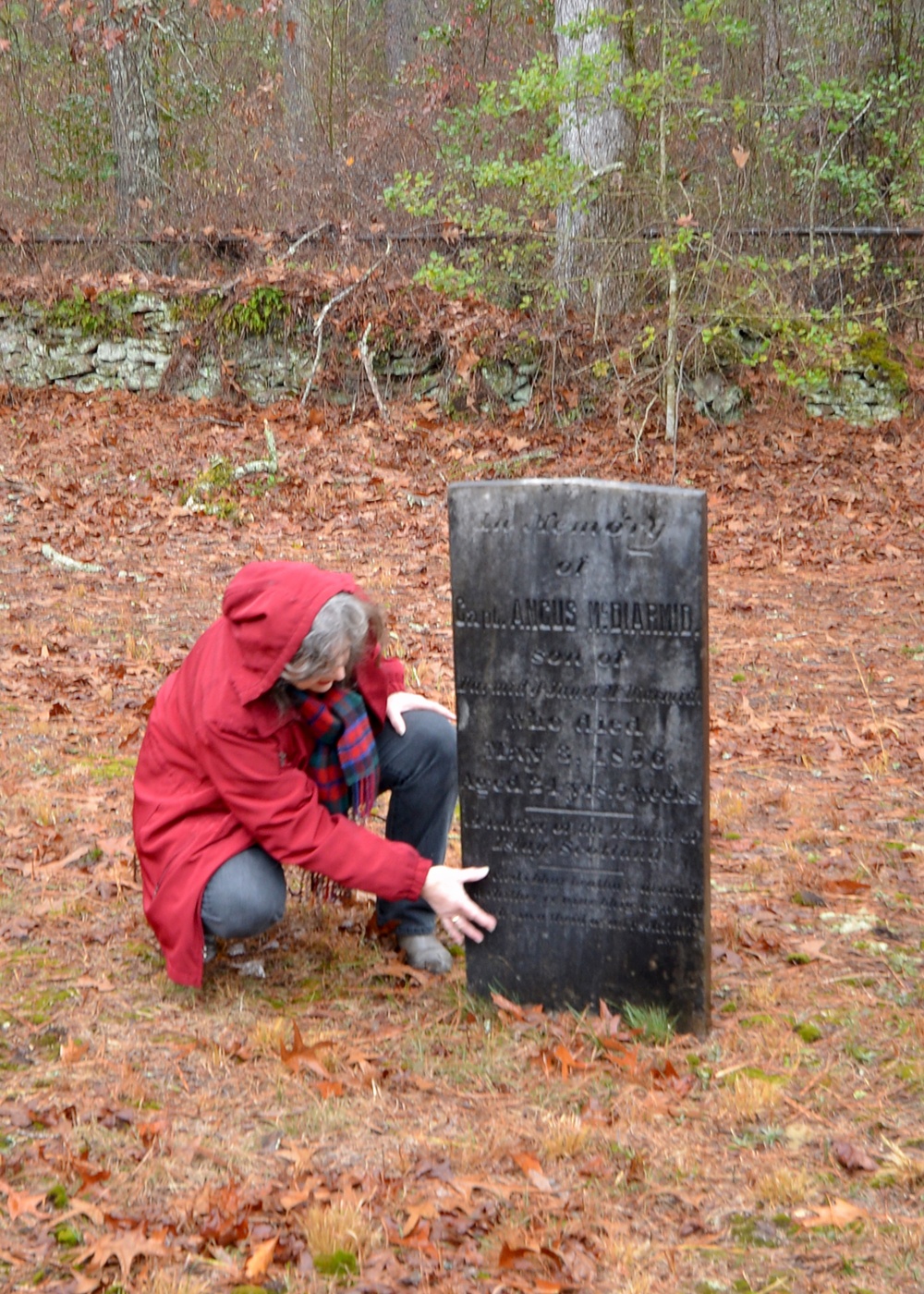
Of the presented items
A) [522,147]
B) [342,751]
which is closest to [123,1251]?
[342,751]

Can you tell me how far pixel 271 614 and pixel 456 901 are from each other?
3.16ft

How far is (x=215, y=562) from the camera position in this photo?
9.06m

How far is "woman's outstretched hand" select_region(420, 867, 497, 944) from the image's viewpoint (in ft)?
11.7

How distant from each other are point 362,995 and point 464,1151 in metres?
0.91

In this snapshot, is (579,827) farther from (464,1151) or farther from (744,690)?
(744,690)

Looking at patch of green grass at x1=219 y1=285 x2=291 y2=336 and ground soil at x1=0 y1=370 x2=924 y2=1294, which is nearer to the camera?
ground soil at x1=0 y1=370 x2=924 y2=1294

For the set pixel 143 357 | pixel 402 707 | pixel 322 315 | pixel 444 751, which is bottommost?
pixel 444 751

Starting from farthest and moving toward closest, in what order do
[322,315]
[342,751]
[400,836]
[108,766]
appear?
[322,315], [108,766], [400,836], [342,751]

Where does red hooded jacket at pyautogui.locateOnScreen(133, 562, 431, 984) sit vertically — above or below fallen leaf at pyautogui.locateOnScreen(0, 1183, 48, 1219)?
above

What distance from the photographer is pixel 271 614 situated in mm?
3363

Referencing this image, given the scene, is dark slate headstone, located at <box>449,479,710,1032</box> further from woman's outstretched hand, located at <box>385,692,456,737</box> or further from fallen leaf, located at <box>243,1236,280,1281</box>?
fallen leaf, located at <box>243,1236,280,1281</box>

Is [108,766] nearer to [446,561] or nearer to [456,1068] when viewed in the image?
[456,1068]

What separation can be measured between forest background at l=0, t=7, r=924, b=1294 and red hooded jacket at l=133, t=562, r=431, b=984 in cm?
42

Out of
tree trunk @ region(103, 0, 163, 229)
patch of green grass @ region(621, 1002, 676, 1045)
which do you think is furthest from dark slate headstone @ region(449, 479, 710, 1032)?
tree trunk @ region(103, 0, 163, 229)
